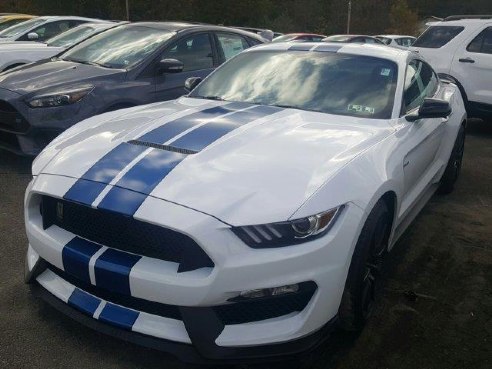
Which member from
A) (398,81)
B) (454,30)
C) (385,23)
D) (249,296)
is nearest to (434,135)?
(398,81)

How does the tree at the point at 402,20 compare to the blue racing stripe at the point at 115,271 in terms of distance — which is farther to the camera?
the tree at the point at 402,20

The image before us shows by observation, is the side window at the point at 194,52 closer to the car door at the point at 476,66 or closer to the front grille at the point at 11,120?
the front grille at the point at 11,120

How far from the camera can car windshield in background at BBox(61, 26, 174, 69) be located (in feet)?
18.5

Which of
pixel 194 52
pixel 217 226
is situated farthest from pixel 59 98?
pixel 217 226

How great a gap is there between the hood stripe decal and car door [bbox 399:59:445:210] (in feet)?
3.25

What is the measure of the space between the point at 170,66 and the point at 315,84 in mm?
2201

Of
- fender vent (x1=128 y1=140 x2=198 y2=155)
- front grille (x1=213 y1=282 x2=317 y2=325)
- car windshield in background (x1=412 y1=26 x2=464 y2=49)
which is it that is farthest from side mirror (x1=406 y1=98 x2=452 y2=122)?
car windshield in background (x1=412 y1=26 x2=464 y2=49)

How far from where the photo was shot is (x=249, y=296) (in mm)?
2209

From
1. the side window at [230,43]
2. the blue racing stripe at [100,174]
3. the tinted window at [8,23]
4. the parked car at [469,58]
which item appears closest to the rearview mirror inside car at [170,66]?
the side window at [230,43]

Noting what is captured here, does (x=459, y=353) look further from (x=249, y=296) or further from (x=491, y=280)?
(x=249, y=296)

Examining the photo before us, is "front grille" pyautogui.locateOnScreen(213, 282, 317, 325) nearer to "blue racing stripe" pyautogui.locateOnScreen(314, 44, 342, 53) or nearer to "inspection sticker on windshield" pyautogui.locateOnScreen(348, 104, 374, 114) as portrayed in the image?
"inspection sticker on windshield" pyautogui.locateOnScreen(348, 104, 374, 114)

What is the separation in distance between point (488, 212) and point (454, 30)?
14.8 feet

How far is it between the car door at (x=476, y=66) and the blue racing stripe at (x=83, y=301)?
22.8 ft

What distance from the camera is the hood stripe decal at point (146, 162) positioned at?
91.3 inches
